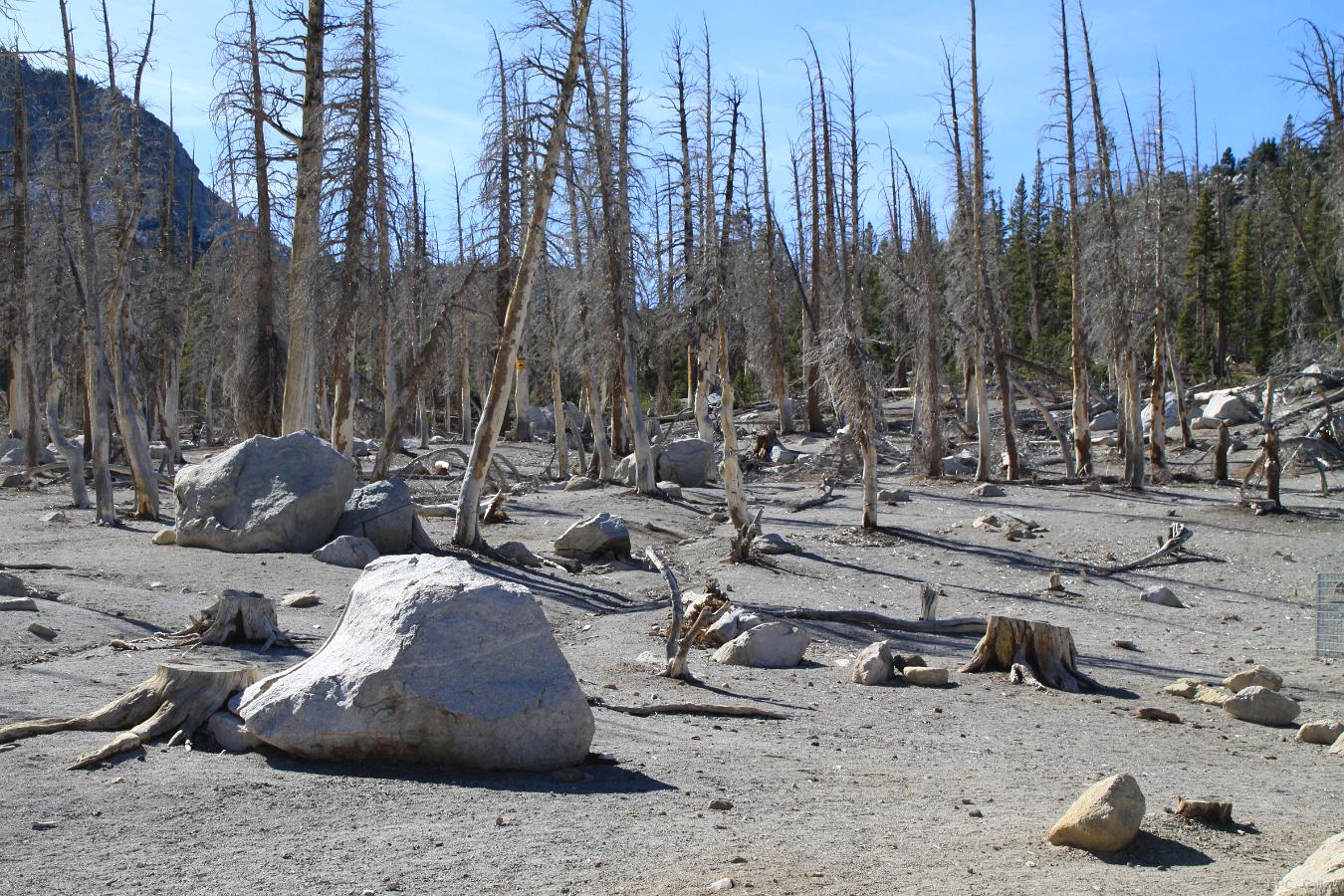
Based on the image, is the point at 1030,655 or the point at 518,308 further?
the point at 518,308

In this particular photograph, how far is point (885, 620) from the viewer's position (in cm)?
1210

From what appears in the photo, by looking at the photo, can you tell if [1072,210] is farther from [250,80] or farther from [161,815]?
[161,815]

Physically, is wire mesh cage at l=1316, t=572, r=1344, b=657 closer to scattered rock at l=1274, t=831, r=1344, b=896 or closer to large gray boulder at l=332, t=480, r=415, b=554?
scattered rock at l=1274, t=831, r=1344, b=896

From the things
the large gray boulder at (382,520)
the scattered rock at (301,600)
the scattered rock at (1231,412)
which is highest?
the scattered rock at (1231,412)

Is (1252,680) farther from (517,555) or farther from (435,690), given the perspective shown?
(517,555)

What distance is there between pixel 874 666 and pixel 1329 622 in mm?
5161

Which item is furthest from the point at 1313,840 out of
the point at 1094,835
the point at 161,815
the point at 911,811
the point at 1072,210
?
the point at 1072,210

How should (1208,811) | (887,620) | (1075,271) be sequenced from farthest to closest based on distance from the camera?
(1075,271), (887,620), (1208,811)

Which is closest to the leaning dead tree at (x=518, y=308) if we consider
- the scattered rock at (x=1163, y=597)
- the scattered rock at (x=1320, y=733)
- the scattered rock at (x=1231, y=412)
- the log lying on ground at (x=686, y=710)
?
the log lying on ground at (x=686, y=710)

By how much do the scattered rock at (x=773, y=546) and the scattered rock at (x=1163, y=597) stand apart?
4931 mm

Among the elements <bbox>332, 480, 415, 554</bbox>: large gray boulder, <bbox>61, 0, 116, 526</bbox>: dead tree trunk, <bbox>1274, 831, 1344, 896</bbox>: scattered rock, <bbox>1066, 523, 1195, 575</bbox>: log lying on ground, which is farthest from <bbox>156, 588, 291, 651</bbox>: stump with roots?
<bbox>1066, 523, 1195, 575</bbox>: log lying on ground

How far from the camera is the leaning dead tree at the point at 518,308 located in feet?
50.6

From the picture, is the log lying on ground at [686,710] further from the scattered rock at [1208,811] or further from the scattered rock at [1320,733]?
the scattered rock at [1320,733]

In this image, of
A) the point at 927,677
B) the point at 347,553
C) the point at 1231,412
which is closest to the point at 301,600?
the point at 347,553
